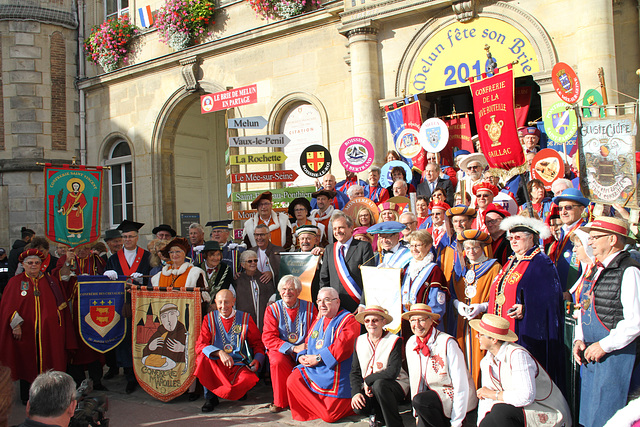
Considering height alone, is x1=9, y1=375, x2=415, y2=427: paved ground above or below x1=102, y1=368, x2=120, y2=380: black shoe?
below

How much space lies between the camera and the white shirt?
12.5 ft

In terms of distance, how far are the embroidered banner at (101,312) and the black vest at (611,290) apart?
5293mm

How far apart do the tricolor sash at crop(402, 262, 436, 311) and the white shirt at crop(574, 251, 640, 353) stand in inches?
63.0

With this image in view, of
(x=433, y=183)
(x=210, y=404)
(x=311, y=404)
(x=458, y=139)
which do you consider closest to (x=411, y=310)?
(x=311, y=404)

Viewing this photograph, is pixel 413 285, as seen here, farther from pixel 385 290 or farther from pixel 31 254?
pixel 31 254

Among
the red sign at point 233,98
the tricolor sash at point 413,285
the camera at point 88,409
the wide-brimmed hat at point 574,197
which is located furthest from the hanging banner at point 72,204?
the wide-brimmed hat at point 574,197

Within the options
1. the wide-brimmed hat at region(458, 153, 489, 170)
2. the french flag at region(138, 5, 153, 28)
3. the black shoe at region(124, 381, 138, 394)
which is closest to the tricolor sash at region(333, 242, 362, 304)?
the wide-brimmed hat at region(458, 153, 489, 170)

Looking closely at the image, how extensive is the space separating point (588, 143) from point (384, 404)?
334cm

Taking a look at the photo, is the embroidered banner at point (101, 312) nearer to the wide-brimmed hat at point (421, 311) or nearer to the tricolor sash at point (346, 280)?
the tricolor sash at point (346, 280)

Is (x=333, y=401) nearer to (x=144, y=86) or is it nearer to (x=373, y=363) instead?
(x=373, y=363)

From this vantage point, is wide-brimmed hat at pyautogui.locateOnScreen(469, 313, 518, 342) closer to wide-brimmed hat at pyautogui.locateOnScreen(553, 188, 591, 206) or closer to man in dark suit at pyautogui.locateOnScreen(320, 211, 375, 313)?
wide-brimmed hat at pyautogui.locateOnScreen(553, 188, 591, 206)

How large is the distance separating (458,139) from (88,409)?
8712mm

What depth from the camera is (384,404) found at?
4.71 m

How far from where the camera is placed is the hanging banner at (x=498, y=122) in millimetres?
8219
